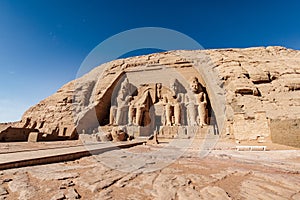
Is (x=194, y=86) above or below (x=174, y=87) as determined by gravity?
below

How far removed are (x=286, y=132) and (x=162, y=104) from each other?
9.62 meters

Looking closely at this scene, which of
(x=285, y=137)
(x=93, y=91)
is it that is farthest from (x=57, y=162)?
(x=93, y=91)

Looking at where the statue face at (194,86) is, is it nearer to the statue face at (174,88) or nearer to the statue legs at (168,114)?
the statue face at (174,88)

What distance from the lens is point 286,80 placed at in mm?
12250

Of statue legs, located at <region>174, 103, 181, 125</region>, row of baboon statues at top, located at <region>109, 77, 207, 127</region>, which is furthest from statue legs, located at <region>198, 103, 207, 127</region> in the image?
statue legs, located at <region>174, 103, 181, 125</region>

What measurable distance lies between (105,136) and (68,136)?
4.21 metres

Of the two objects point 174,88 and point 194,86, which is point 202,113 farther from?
point 174,88

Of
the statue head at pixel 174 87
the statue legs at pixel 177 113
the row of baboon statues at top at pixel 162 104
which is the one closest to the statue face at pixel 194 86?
the row of baboon statues at top at pixel 162 104

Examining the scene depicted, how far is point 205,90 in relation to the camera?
1578 centimetres

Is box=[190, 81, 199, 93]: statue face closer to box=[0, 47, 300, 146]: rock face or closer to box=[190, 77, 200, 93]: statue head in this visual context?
box=[190, 77, 200, 93]: statue head

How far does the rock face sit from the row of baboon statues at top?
11 cm

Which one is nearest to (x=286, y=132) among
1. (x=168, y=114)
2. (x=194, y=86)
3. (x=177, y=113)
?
(x=194, y=86)

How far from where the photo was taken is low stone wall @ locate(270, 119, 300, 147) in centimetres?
717

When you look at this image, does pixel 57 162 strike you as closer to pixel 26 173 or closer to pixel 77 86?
pixel 26 173
